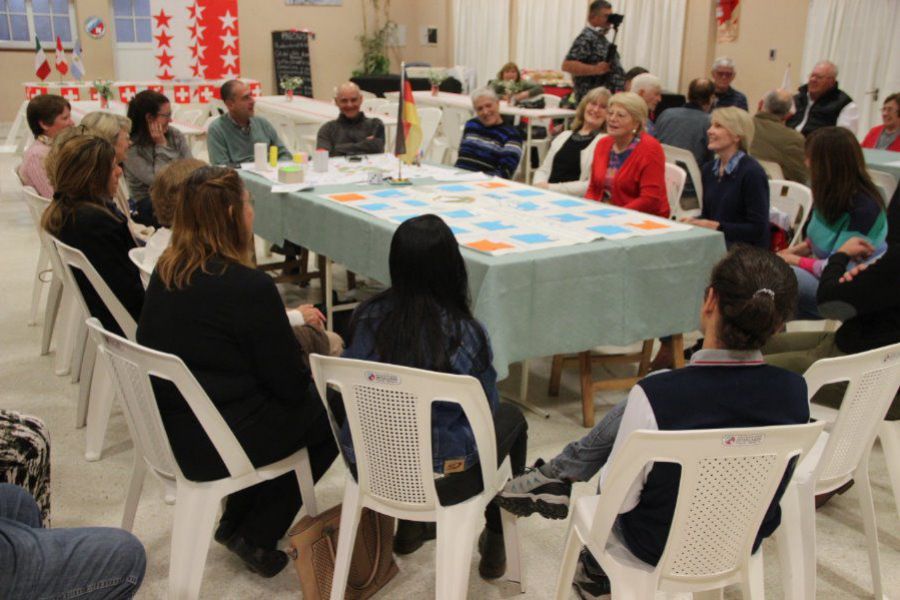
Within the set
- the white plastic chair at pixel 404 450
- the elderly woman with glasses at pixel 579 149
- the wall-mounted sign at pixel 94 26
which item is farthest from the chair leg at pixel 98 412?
the wall-mounted sign at pixel 94 26

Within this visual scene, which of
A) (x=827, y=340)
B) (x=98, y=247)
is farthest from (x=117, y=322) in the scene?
(x=827, y=340)

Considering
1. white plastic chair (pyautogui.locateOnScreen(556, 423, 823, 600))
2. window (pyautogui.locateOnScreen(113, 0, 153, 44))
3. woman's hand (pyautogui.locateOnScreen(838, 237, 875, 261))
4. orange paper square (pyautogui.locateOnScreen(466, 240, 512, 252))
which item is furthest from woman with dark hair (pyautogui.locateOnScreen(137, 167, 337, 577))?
window (pyautogui.locateOnScreen(113, 0, 153, 44))

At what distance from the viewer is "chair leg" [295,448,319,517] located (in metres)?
2.27

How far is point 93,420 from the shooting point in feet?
9.97

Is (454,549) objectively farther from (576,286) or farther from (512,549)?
(576,286)

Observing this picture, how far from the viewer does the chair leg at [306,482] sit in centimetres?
227

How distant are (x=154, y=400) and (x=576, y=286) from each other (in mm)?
1541

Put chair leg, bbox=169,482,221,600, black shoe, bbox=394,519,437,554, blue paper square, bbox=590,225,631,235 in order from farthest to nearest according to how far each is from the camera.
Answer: blue paper square, bbox=590,225,631,235, black shoe, bbox=394,519,437,554, chair leg, bbox=169,482,221,600

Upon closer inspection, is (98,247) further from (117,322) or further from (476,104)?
(476,104)

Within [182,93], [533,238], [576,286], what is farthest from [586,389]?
[182,93]

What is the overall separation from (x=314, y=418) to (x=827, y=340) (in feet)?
5.49

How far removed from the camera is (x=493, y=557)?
7.74 ft

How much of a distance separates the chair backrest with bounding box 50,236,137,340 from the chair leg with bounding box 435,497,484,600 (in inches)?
57.4

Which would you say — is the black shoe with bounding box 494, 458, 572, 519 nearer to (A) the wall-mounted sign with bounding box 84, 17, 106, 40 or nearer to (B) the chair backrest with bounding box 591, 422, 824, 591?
(B) the chair backrest with bounding box 591, 422, 824, 591
